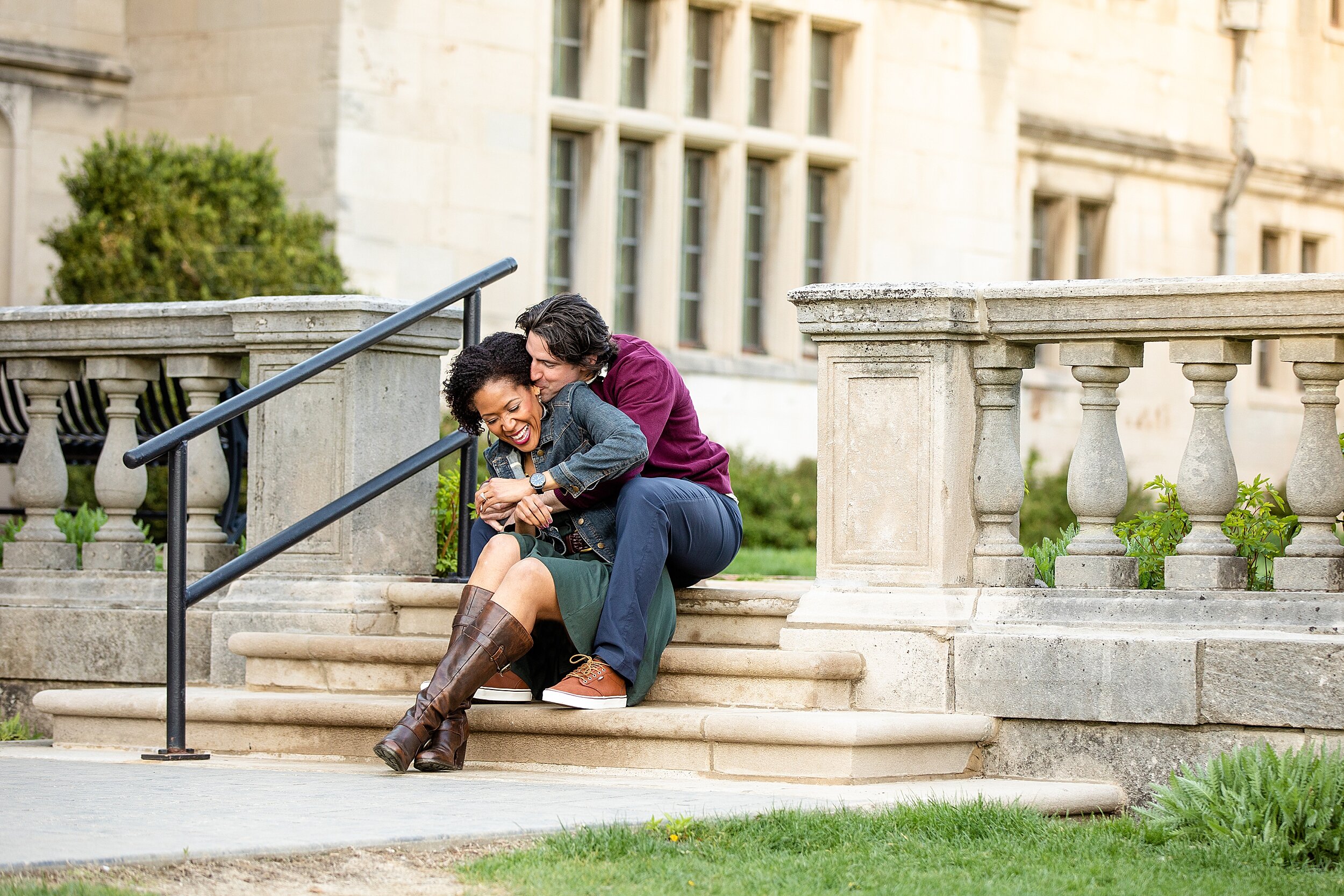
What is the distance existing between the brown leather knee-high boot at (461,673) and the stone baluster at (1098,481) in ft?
5.64

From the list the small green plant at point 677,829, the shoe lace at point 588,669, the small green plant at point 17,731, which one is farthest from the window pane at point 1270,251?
the small green plant at point 677,829

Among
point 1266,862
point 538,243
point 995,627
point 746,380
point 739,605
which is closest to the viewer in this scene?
point 1266,862

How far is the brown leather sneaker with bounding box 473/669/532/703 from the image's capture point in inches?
245

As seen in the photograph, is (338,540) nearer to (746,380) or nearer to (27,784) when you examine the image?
(27,784)

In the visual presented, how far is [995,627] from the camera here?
614 centimetres

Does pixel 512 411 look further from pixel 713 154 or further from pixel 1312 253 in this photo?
pixel 1312 253

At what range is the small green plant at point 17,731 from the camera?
793cm

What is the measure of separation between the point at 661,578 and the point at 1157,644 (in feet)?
4.82

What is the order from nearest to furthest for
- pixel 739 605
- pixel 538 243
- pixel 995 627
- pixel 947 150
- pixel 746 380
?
pixel 995 627
pixel 739 605
pixel 538 243
pixel 746 380
pixel 947 150

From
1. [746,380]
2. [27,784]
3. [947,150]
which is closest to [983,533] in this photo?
[27,784]

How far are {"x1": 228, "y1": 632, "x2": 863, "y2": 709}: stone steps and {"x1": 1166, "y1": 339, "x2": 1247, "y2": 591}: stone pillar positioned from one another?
40.2 inches

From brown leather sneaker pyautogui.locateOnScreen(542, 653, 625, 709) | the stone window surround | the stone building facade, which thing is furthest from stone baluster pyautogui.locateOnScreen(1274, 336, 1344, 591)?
the stone window surround

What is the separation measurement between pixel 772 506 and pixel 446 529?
9.11 metres

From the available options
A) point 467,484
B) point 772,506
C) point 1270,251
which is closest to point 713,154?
point 772,506
